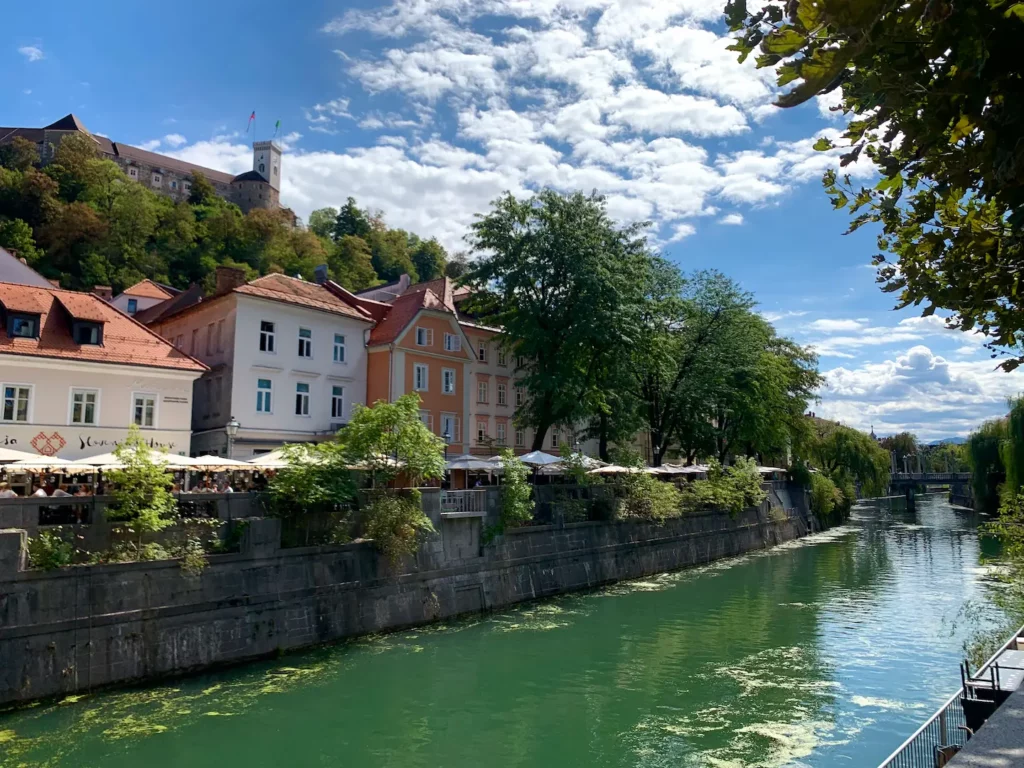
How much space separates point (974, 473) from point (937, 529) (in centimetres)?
508

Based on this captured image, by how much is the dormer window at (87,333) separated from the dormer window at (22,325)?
120cm

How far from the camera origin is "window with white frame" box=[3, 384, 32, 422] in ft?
79.8

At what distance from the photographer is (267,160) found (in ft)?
450

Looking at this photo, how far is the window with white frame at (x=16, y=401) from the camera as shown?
24.3 meters

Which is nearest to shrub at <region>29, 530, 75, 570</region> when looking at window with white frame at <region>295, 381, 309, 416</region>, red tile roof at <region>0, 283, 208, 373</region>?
red tile roof at <region>0, 283, 208, 373</region>

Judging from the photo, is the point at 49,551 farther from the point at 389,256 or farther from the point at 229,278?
the point at 389,256

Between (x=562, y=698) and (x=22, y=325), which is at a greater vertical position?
(x=22, y=325)

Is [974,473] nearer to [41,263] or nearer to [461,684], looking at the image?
[461,684]

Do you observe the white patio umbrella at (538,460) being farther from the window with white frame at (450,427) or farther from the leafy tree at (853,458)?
the leafy tree at (853,458)

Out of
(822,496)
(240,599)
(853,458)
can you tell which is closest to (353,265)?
(853,458)

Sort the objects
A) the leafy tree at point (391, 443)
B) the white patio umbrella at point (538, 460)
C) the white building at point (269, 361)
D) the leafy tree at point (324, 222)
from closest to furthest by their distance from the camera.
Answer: the leafy tree at point (391, 443), the white patio umbrella at point (538, 460), the white building at point (269, 361), the leafy tree at point (324, 222)

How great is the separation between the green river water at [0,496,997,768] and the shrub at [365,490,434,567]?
7.45 ft

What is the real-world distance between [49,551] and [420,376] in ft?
79.8

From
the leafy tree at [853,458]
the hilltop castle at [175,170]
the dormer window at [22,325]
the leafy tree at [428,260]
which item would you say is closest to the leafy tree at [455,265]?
the leafy tree at [428,260]
